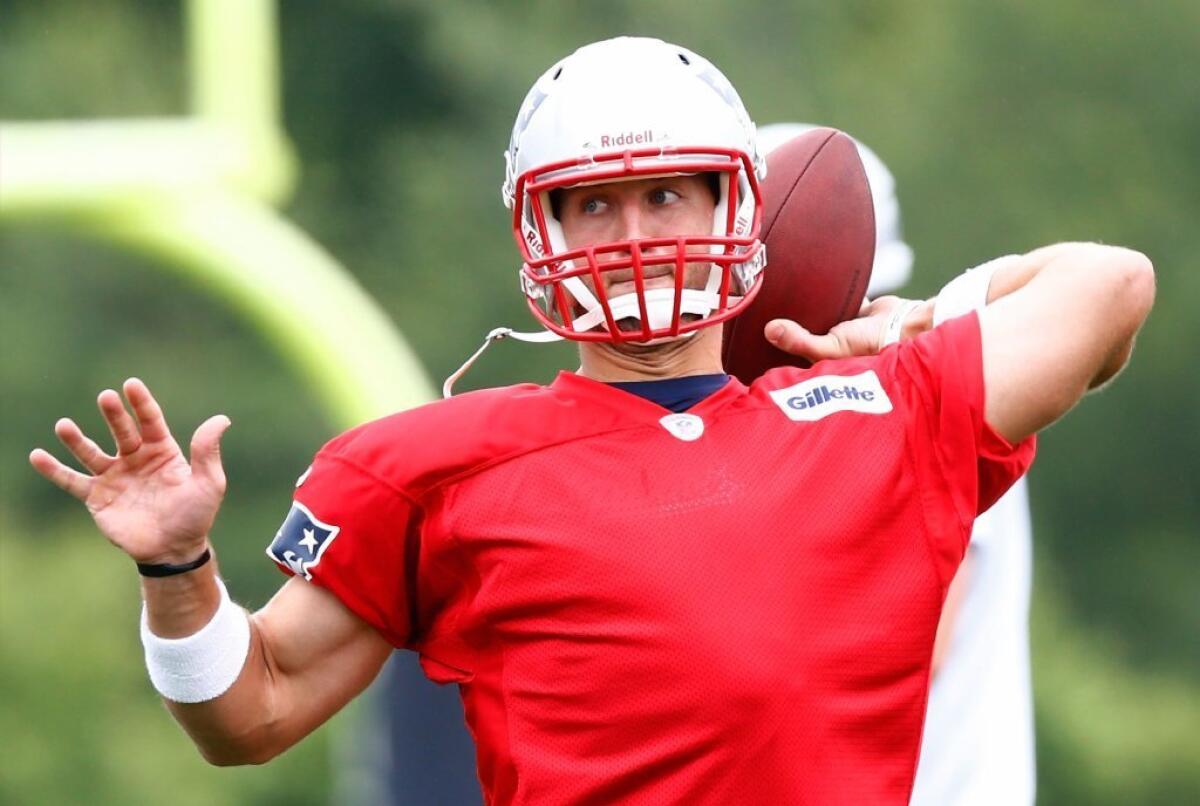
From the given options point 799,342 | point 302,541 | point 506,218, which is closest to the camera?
point 302,541

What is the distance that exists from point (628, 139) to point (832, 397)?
391mm

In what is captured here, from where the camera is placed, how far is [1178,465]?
12.8m

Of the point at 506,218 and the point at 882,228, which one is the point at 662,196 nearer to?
the point at 882,228

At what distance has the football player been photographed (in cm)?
279

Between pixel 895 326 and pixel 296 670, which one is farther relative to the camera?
pixel 895 326

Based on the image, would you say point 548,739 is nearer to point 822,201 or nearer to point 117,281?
point 822,201

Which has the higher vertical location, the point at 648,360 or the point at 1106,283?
the point at 1106,283

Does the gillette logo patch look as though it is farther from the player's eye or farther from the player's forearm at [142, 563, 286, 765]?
the player's forearm at [142, 563, 286, 765]

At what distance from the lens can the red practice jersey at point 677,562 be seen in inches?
109

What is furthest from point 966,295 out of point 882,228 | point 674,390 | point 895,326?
point 882,228

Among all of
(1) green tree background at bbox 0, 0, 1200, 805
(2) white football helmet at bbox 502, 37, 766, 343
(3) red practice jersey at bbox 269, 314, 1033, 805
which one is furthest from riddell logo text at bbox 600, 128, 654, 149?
(1) green tree background at bbox 0, 0, 1200, 805

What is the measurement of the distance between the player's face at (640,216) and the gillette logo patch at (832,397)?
0.58ft

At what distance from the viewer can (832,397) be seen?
9.77ft

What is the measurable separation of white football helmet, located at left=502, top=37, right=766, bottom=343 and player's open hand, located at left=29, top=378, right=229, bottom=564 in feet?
1.48
